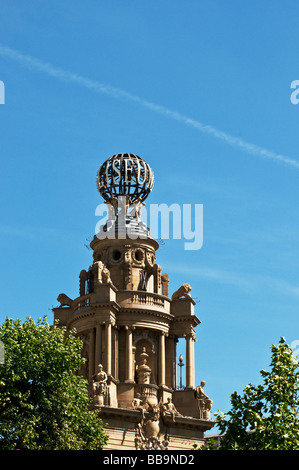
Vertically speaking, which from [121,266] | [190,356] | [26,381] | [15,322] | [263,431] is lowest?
[263,431]

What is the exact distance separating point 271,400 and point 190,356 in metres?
36.8

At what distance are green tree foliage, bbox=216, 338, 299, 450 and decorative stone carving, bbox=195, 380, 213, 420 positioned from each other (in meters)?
32.0

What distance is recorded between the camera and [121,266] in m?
98.4

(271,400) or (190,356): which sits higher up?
(190,356)

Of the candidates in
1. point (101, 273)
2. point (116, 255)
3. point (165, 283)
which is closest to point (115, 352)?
point (101, 273)

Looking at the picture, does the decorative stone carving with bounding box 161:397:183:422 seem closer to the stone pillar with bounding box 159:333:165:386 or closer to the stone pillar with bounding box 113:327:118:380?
the stone pillar with bounding box 159:333:165:386

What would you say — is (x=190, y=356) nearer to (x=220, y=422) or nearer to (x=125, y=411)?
Result: (x=125, y=411)

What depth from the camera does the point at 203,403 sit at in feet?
310

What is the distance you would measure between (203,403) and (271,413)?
3456cm

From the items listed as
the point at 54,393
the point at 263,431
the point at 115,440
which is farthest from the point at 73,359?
the point at 115,440

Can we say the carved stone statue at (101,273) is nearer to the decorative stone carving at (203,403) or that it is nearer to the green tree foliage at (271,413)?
the decorative stone carving at (203,403)

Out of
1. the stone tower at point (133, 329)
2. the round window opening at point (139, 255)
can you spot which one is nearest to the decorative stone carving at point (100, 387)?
the stone tower at point (133, 329)

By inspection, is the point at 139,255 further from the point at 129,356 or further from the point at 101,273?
the point at 129,356

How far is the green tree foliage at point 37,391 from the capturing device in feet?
207
